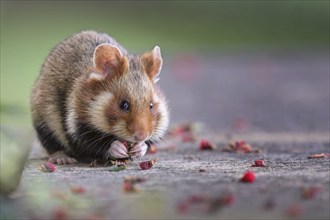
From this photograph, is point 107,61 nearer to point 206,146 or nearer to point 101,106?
point 101,106

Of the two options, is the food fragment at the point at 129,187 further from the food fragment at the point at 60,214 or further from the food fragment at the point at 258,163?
the food fragment at the point at 258,163

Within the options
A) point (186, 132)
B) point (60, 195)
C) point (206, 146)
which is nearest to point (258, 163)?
point (206, 146)

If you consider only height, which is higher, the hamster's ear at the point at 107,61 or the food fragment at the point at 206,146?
the hamster's ear at the point at 107,61

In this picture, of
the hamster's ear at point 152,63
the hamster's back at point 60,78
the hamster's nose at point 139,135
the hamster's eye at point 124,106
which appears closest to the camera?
the hamster's nose at point 139,135

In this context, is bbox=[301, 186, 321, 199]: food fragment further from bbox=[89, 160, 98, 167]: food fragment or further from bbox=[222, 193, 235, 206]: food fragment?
bbox=[89, 160, 98, 167]: food fragment

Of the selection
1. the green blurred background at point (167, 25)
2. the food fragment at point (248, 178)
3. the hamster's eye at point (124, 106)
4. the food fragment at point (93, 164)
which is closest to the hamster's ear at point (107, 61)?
the hamster's eye at point (124, 106)

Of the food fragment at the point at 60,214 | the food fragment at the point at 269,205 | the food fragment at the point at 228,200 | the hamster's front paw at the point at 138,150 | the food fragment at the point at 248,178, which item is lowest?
the food fragment at the point at 60,214

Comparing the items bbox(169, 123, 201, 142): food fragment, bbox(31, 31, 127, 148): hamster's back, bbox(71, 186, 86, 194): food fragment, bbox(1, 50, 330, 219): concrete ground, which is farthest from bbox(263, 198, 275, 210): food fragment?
bbox(169, 123, 201, 142): food fragment

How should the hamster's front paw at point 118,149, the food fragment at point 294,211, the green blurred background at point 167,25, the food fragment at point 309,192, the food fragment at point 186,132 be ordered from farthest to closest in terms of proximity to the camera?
the green blurred background at point 167,25
the food fragment at point 186,132
the hamster's front paw at point 118,149
the food fragment at point 309,192
the food fragment at point 294,211
